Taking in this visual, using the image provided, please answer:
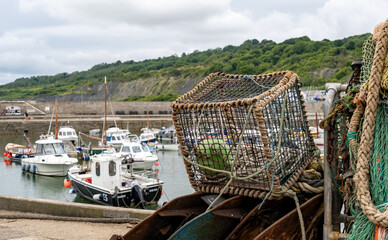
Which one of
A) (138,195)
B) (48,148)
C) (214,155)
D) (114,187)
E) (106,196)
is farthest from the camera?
(48,148)

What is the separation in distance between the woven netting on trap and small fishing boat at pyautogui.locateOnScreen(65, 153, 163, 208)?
9.32 m

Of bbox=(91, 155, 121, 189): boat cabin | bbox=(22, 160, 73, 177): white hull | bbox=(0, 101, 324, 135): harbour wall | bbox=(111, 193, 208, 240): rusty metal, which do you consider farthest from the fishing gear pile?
bbox=(0, 101, 324, 135): harbour wall

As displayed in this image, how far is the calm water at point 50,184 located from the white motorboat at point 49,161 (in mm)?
346

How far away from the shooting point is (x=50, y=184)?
66.9ft

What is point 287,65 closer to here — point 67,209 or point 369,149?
point 67,209

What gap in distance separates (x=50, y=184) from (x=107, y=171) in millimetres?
7621

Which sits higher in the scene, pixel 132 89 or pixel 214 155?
pixel 132 89

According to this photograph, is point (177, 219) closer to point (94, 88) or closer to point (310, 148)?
point (310, 148)

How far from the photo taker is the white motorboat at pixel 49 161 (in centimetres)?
2186

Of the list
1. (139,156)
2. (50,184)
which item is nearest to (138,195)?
(50,184)

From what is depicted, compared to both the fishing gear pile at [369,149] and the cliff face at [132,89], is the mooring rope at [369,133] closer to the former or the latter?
the fishing gear pile at [369,149]

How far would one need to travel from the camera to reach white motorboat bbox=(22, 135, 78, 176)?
21.9 meters

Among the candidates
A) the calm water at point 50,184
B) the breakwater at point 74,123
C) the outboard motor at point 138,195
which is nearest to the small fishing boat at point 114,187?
the outboard motor at point 138,195

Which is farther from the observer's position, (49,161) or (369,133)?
(49,161)
